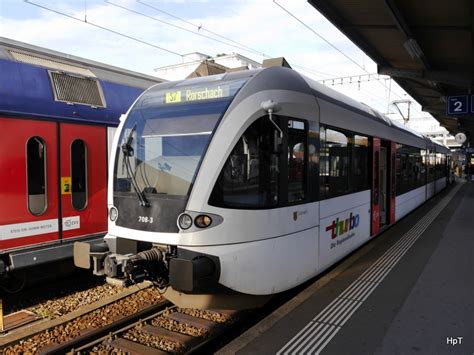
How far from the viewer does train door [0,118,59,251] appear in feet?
18.0

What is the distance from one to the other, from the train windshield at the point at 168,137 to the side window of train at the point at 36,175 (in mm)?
1602

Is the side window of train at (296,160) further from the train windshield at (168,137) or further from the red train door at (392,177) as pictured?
the red train door at (392,177)

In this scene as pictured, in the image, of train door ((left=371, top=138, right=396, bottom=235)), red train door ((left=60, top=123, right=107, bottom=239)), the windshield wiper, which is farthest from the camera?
train door ((left=371, top=138, right=396, bottom=235))

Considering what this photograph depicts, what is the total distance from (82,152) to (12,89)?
137 centimetres

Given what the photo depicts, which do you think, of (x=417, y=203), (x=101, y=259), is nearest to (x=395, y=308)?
(x=101, y=259)

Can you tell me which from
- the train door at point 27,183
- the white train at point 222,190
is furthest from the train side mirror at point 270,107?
the train door at point 27,183

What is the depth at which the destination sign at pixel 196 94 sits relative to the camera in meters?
4.62

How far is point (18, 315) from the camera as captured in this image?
5.46 m

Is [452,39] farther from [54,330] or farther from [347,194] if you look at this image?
[54,330]

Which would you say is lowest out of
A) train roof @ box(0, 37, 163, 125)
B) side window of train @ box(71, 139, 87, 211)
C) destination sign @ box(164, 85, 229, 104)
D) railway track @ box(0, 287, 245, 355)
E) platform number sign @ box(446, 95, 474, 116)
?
railway track @ box(0, 287, 245, 355)

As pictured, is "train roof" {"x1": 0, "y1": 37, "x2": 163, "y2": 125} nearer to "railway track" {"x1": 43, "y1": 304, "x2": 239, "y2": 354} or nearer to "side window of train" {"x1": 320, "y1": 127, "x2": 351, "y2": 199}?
"railway track" {"x1": 43, "y1": 304, "x2": 239, "y2": 354}

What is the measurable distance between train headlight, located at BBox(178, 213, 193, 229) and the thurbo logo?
7.84ft

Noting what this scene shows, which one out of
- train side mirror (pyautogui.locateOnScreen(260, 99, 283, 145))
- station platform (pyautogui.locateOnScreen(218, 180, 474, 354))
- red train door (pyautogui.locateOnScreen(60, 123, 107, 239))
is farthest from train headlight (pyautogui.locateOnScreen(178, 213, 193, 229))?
red train door (pyautogui.locateOnScreen(60, 123, 107, 239))

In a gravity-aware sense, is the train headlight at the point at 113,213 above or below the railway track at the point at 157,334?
above
